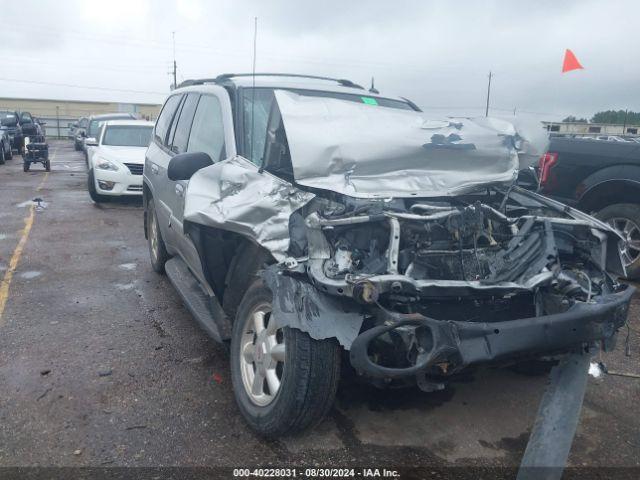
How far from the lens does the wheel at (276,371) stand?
109 inches

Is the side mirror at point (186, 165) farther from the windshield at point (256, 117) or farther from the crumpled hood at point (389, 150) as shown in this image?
the crumpled hood at point (389, 150)

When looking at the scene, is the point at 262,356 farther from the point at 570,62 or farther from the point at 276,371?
the point at 570,62

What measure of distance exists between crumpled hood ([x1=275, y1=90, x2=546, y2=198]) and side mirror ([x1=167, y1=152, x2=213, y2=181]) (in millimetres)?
729

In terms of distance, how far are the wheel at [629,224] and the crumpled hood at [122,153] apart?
323 inches

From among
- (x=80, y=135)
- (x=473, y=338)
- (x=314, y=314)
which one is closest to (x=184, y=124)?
(x=314, y=314)

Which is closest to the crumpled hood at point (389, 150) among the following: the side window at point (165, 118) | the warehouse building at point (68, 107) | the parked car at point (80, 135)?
the side window at point (165, 118)

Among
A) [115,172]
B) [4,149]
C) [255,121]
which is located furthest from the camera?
[4,149]

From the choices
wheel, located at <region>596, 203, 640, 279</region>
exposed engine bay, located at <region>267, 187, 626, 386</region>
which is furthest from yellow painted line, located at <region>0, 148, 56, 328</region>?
wheel, located at <region>596, 203, 640, 279</region>

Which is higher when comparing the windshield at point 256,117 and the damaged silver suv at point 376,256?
the windshield at point 256,117

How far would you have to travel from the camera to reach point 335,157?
3.24 meters

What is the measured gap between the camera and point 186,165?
149 inches

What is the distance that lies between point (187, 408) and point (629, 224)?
5.19 meters

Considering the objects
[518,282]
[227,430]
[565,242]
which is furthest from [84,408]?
[565,242]

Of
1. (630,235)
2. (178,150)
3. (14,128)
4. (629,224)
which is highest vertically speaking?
(178,150)
